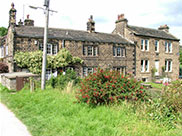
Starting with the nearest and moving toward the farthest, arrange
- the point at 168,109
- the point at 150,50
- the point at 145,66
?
the point at 168,109, the point at 145,66, the point at 150,50

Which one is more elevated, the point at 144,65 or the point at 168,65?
the point at 168,65

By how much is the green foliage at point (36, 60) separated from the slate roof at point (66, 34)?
2.06 m

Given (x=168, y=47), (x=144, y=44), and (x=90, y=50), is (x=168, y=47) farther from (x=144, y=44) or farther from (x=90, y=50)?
(x=90, y=50)

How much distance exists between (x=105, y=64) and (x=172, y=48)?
1460cm

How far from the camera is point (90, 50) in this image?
23141 millimetres

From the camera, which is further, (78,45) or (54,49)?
(78,45)

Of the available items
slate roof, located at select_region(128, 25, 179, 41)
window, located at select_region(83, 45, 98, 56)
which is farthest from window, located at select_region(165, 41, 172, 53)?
window, located at select_region(83, 45, 98, 56)

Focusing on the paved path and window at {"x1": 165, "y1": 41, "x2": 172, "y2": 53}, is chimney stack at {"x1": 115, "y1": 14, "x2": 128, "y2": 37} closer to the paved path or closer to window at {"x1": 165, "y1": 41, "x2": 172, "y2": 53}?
window at {"x1": 165, "y1": 41, "x2": 172, "y2": 53}

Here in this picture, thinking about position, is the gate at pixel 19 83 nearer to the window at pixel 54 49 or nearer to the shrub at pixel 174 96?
the window at pixel 54 49

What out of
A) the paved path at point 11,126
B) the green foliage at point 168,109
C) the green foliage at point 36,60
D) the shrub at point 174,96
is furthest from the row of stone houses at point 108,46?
the green foliage at point 168,109

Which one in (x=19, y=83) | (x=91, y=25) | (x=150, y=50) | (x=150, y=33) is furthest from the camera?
(x=150, y=33)

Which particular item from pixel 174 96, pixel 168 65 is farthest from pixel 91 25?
pixel 174 96

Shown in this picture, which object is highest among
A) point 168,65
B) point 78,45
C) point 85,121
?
point 78,45

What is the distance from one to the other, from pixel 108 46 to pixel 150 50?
8.21 metres
